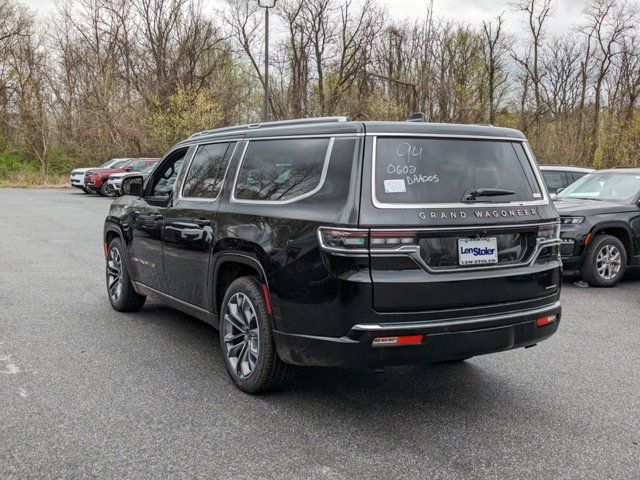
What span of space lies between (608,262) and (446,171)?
6.18 meters

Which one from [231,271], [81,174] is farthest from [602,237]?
[81,174]

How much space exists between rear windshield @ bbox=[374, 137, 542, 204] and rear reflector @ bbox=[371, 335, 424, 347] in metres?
0.78

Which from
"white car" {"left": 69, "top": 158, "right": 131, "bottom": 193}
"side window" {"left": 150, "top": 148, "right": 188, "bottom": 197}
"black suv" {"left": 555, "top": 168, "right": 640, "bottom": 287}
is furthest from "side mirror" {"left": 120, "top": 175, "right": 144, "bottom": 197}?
"white car" {"left": 69, "top": 158, "right": 131, "bottom": 193}

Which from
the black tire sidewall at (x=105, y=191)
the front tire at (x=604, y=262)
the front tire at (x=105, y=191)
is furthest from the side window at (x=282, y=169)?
the black tire sidewall at (x=105, y=191)

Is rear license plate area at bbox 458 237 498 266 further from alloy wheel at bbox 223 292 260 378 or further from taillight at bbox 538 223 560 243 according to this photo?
alloy wheel at bbox 223 292 260 378

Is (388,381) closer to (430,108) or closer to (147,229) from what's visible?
(147,229)

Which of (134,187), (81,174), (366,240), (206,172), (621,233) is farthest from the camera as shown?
(81,174)

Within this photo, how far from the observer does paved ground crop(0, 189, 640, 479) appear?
11.0ft

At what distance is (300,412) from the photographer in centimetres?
411

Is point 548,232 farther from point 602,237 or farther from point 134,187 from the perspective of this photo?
point 602,237

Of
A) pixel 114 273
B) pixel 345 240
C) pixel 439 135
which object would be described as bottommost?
pixel 114 273

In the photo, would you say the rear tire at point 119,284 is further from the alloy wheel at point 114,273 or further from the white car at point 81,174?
the white car at point 81,174

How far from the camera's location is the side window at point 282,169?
4020mm

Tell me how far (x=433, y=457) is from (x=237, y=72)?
47.5m
